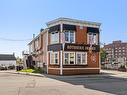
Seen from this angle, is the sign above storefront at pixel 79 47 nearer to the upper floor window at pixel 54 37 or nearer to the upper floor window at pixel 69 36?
the upper floor window at pixel 69 36

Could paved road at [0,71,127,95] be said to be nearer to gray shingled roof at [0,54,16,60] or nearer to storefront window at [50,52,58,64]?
storefront window at [50,52,58,64]

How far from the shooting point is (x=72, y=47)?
39.0 m

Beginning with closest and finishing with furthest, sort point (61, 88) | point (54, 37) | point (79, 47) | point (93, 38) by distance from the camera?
point (61, 88) → point (79, 47) → point (54, 37) → point (93, 38)

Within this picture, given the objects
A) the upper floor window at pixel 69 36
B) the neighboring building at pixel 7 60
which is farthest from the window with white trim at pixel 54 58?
the neighboring building at pixel 7 60

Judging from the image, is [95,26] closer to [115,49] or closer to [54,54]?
[54,54]

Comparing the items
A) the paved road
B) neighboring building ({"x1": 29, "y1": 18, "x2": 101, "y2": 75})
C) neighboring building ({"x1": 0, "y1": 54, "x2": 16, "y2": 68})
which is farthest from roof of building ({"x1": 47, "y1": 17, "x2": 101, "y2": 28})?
neighboring building ({"x1": 0, "y1": 54, "x2": 16, "y2": 68})

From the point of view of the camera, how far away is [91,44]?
133 ft

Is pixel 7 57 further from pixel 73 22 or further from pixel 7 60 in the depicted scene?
pixel 73 22

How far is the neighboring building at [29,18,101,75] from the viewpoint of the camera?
38.5 m

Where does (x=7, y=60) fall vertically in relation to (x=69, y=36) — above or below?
below

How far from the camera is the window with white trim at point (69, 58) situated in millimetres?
38791

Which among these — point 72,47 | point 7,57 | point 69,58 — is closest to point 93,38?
point 72,47

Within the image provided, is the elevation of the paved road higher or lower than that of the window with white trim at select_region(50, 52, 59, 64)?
lower

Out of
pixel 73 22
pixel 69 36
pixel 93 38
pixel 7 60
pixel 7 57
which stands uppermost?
pixel 73 22
